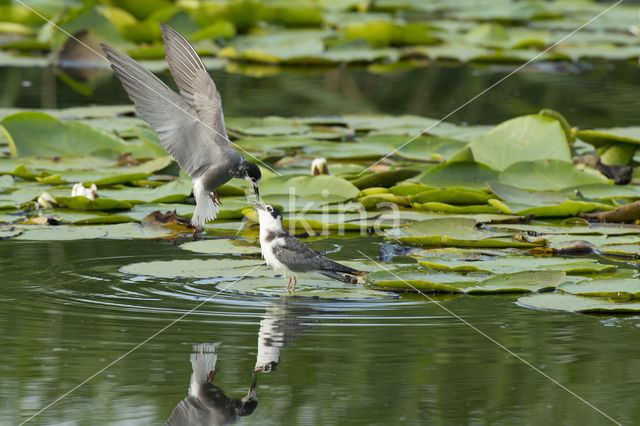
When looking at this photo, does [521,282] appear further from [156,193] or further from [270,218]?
[156,193]

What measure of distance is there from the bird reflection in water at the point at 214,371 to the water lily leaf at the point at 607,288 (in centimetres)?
113

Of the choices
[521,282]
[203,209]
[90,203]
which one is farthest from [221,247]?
[521,282]

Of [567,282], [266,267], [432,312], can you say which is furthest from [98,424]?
[567,282]

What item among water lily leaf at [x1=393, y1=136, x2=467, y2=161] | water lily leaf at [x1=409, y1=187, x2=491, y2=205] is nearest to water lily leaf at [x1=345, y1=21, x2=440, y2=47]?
water lily leaf at [x1=393, y1=136, x2=467, y2=161]

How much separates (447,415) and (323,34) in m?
10.6

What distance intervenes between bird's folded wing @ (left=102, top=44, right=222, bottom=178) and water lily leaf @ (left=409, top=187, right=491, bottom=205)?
154cm

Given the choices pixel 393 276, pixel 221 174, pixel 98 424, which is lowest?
pixel 98 424

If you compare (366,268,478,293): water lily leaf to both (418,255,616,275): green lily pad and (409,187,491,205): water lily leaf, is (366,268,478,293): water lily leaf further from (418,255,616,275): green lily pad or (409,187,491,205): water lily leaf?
(409,187,491,205): water lily leaf

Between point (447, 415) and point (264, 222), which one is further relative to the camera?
point (264, 222)

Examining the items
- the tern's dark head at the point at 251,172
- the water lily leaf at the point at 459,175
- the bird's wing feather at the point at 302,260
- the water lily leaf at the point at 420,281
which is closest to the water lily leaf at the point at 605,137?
the water lily leaf at the point at 459,175

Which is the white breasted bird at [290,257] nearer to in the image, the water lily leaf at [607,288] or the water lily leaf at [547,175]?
the water lily leaf at [607,288]

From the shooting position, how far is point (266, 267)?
482 cm

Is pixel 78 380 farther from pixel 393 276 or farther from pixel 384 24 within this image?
pixel 384 24

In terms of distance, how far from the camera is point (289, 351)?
3539 mm
